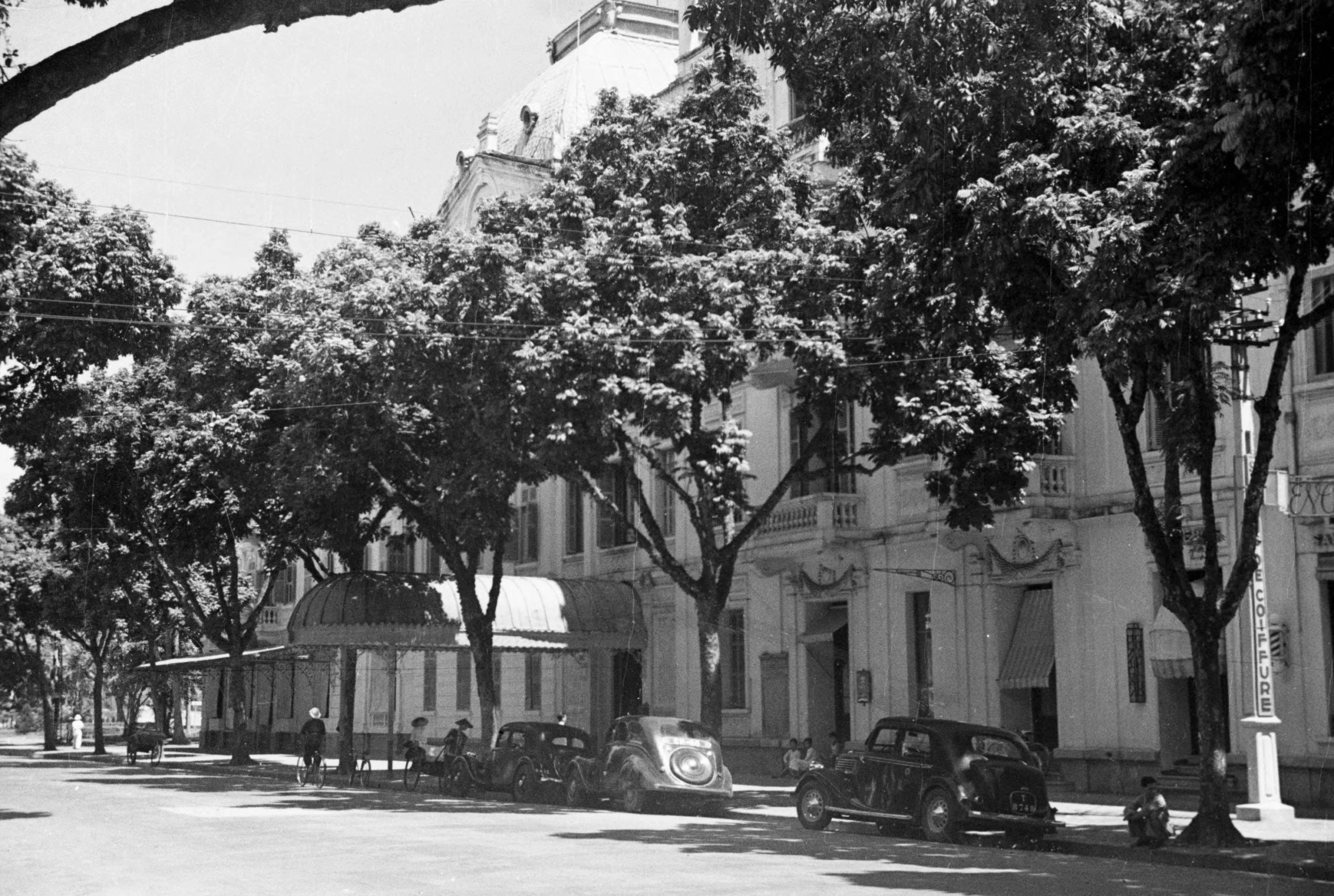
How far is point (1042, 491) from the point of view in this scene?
26047mm

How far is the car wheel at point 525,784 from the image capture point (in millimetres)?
27875

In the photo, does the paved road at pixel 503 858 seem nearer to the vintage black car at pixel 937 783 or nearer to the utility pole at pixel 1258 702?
the vintage black car at pixel 937 783

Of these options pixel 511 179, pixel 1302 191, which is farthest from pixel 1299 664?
pixel 511 179

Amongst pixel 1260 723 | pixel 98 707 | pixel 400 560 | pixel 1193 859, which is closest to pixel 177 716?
pixel 98 707

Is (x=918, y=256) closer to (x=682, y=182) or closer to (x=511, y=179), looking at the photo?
(x=682, y=182)

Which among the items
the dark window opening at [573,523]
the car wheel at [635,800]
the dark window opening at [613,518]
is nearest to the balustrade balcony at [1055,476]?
the car wheel at [635,800]

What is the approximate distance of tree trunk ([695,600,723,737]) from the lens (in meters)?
26.1

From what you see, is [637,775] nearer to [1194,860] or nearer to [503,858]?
[503,858]

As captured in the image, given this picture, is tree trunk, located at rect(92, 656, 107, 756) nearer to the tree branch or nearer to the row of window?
the row of window

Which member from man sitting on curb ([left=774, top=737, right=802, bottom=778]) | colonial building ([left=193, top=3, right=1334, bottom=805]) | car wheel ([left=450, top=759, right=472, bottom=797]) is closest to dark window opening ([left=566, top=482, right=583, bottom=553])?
colonial building ([left=193, top=3, right=1334, bottom=805])

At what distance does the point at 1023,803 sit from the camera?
62.3 feet

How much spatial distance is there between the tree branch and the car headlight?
18.2 m

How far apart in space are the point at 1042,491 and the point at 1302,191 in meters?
10.6

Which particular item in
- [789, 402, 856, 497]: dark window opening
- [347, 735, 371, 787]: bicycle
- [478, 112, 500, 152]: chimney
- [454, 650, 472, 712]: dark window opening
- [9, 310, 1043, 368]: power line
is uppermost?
[478, 112, 500, 152]: chimney
